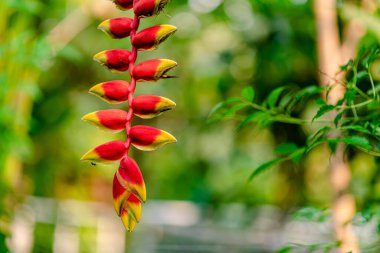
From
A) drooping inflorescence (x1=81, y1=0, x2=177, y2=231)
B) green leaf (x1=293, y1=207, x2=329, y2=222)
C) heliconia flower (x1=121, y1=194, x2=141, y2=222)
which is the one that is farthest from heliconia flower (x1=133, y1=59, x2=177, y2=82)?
green leaf (x1=293, y1=207, x2=329, y2=222)

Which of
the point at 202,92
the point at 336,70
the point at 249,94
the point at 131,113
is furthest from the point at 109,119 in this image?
the point at 202,92

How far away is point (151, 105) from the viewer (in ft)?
1.75

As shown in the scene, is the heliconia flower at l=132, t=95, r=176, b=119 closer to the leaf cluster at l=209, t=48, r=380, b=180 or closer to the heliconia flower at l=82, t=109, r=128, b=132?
the heliconia flower at l=82, t=109, r=128, b=132

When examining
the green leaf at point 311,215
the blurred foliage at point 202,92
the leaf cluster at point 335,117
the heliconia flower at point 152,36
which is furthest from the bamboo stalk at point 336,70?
the heliconia flower at point 152,36

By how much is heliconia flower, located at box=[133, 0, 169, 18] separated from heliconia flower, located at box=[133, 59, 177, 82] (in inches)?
1.8

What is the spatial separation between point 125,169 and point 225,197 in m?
2.22

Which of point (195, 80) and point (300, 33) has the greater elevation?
point (195, 80)

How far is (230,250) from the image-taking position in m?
3.59

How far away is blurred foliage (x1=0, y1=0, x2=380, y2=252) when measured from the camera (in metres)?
1.25

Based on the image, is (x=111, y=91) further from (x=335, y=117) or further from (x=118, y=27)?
(x=335, y=117)

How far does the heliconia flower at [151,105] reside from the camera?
53 centimetres

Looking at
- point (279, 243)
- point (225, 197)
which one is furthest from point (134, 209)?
point (225, 197)

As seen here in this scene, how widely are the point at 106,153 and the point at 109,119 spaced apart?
0.04 metres

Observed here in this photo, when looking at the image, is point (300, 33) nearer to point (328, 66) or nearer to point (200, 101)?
point (328, 66)
